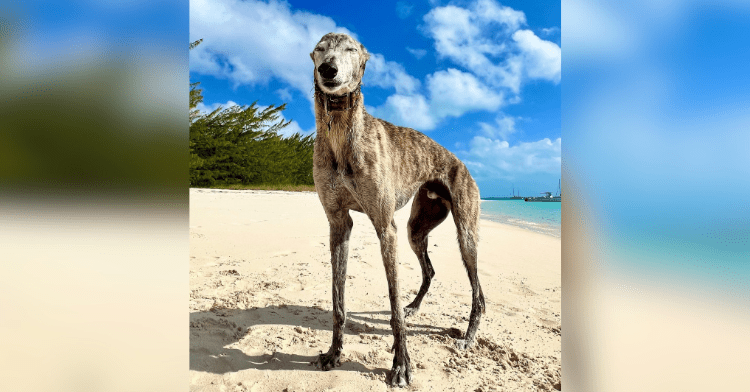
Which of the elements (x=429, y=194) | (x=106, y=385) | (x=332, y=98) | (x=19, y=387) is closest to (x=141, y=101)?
(x=106, y=385)

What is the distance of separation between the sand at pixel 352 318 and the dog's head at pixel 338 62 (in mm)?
2203

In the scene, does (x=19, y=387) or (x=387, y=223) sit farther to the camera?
(x=387, y=223)

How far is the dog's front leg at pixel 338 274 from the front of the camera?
119 inches

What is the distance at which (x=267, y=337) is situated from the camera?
341 cm

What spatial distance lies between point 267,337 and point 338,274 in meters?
1.01

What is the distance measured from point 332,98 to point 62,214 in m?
1.99

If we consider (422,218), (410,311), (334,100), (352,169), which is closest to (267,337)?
(410,311)

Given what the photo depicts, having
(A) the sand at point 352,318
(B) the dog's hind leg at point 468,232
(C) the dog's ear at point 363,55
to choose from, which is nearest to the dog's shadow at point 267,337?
(A) the sand at point 352,318

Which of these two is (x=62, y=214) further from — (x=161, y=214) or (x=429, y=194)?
(x=429, y=194)

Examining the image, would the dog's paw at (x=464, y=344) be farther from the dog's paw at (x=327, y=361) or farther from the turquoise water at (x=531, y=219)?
the turquoise water at (x=531, y=219)

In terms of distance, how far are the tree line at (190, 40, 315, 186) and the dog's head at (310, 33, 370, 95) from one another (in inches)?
625

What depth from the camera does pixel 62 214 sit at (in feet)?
3.43

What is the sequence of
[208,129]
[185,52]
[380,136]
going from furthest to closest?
[208,129]
[380,136]
[185,52]

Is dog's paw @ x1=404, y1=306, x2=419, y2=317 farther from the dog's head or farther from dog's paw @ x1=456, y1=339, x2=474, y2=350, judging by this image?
the dog's head
